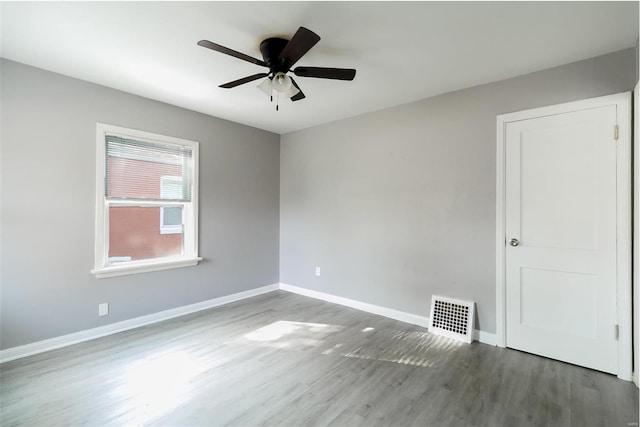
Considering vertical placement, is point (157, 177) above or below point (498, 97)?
below

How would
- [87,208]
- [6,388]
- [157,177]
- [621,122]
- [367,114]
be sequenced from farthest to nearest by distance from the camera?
[367,114] → [157,177] → [87,208] → [621,122] → [6,388]

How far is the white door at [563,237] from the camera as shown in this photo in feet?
7.36

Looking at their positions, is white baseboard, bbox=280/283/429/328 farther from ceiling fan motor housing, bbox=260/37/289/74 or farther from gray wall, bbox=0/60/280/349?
ceiling fan motor housing, bbox=260/37/289/74

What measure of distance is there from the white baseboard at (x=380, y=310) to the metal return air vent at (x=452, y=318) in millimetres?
109

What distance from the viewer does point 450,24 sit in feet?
6.30

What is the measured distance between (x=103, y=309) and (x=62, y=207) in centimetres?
109

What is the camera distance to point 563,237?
7.96 ft

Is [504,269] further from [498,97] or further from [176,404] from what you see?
[176,404]

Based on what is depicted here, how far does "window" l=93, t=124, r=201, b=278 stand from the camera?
9.53 ft

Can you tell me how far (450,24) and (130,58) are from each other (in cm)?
253

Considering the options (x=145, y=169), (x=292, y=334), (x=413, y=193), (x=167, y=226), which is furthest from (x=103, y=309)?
(x=413, y=193)

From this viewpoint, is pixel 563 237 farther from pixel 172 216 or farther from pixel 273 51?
pixel 172 216

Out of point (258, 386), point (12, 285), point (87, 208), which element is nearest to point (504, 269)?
point (258, 386)

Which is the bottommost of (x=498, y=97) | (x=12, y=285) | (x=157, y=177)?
(x=12, y=285)
